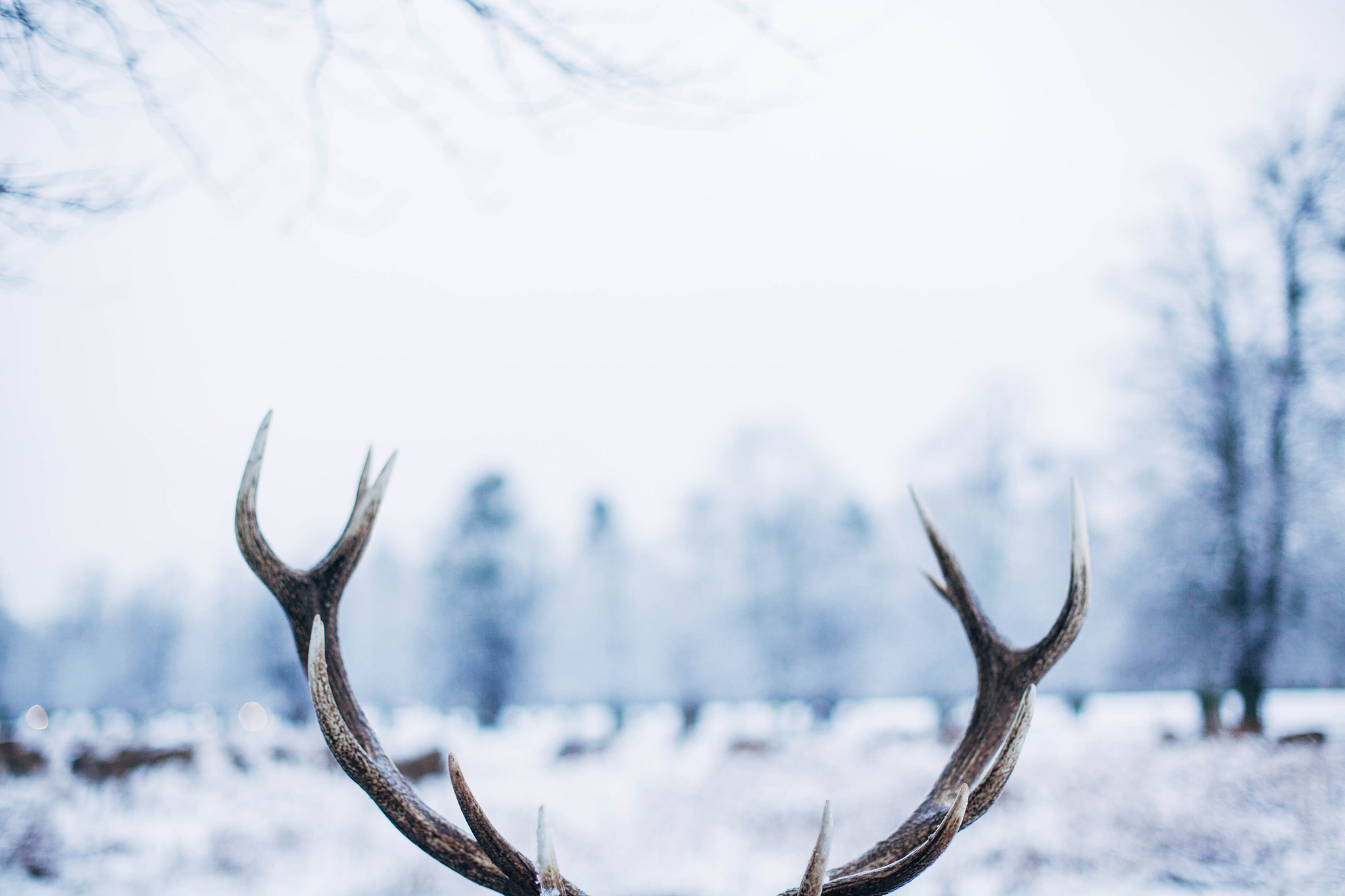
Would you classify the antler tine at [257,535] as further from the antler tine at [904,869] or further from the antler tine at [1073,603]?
the antler tine at [1073,603]

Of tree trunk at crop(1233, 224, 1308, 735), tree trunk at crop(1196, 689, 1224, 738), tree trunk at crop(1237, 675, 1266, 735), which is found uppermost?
tree trunk at crop(1233, 224, 1308, 735)

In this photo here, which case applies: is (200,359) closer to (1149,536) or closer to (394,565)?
(1149,536)

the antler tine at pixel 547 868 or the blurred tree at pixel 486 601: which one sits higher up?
the antler tine at pixel 547 868

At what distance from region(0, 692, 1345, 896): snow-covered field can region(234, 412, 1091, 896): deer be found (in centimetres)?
529

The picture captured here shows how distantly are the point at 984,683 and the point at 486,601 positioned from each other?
2252 cm

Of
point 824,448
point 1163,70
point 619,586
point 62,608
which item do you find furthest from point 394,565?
point 1163,70

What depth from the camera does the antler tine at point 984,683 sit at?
191cm

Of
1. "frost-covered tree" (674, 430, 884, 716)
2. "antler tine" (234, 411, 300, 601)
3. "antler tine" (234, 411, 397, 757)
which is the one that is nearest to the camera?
"antler tine" (234, 411, 300, 601)

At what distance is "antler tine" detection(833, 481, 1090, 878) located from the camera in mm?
A: 1907

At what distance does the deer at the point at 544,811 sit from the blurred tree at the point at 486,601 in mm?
22026

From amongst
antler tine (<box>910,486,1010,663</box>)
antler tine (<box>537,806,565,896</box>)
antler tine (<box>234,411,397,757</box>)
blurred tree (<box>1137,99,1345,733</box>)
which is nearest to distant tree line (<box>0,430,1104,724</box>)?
blurred tree (<box>1137,99,1345,733</box>)

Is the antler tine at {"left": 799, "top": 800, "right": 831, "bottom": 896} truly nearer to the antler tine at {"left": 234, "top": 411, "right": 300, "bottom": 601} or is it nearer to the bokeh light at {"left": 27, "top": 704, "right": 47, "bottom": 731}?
the antler tine at {"left": 234, "top": 411, "right": 300, "bottom": 601}

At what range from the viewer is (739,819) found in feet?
32.5

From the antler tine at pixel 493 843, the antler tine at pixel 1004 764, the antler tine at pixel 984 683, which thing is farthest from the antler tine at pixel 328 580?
the antler tine at pixel 1004 764
